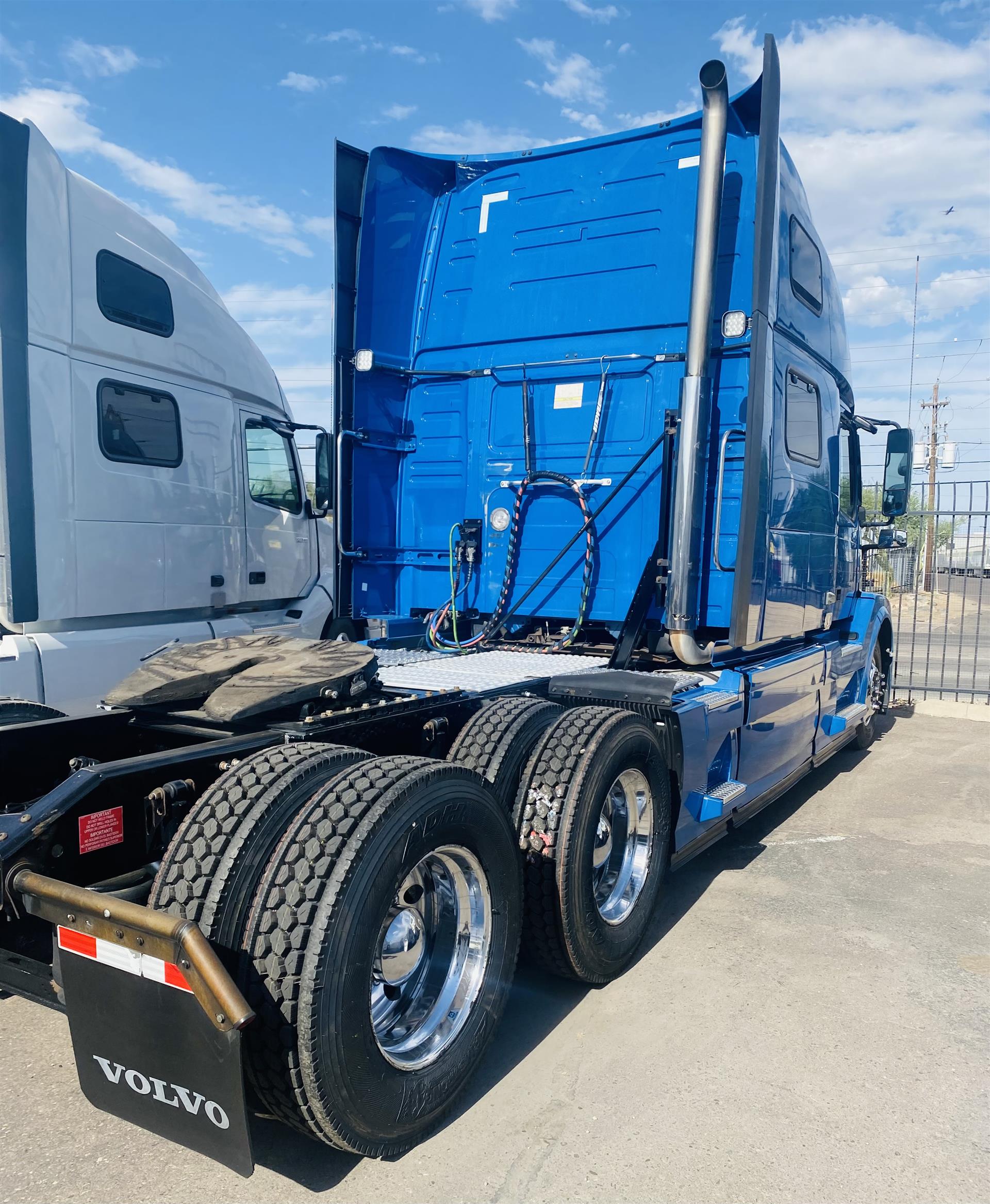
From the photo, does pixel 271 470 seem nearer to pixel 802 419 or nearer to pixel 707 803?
pixel 802 419

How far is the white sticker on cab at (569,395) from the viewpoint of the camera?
5.10m

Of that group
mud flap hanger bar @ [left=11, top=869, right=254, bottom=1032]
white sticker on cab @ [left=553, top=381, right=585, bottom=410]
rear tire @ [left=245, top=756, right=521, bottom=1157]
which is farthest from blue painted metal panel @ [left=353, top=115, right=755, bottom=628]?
mud flap hanger bar @ [left=11, top=869, right=254, bottom=1032]

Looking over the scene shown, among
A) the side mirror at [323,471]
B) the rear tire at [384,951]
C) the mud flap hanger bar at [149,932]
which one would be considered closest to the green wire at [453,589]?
the side mirror at [323,471]

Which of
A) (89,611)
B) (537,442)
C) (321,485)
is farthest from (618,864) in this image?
(321,485)

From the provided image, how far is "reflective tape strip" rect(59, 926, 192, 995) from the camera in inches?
74.6

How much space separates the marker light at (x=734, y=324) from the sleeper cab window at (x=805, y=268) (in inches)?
31.1

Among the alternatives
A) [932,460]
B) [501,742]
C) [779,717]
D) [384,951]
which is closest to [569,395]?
[779,717]

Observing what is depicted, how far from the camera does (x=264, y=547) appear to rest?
7094mm

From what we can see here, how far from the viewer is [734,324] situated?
4426 mm

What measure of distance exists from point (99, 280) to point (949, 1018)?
5.92m

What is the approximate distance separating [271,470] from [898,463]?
200 inches

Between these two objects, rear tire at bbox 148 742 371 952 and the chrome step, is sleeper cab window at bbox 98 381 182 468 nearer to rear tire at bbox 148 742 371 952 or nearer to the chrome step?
rear tire at bbox 148 742 371 952

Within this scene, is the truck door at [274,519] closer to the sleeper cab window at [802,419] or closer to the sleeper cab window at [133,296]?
the sleeper cab window at [133,296]

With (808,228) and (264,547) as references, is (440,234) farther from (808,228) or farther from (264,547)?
(264,547)
